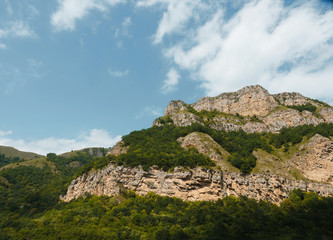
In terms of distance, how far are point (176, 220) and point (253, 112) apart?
90.7 metres

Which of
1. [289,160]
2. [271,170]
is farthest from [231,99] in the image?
[271,170]

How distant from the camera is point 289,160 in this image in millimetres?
73062

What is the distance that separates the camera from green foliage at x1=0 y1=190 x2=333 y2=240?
3222cm

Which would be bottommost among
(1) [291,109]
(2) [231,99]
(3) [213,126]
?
(3) [213,126]

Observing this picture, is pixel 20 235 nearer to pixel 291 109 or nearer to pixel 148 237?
pixel 148 237

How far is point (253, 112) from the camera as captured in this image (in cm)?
11788

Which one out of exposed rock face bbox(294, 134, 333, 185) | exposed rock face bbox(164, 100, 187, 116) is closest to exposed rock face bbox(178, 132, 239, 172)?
exposed rock face bbox(294, 134, 333, 185)

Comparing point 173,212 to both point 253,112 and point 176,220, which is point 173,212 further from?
point 253,112

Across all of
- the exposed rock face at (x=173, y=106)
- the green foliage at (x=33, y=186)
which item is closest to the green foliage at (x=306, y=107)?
the exposed rock face at (x=173, y=106)

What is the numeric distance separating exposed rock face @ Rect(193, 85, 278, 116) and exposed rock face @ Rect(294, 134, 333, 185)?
4406 cm

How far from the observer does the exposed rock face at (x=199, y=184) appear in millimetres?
58031

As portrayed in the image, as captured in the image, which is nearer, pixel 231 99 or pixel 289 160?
pixel 289 160

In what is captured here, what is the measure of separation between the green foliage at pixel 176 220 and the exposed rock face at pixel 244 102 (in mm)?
67074

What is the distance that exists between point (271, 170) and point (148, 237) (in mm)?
43965
